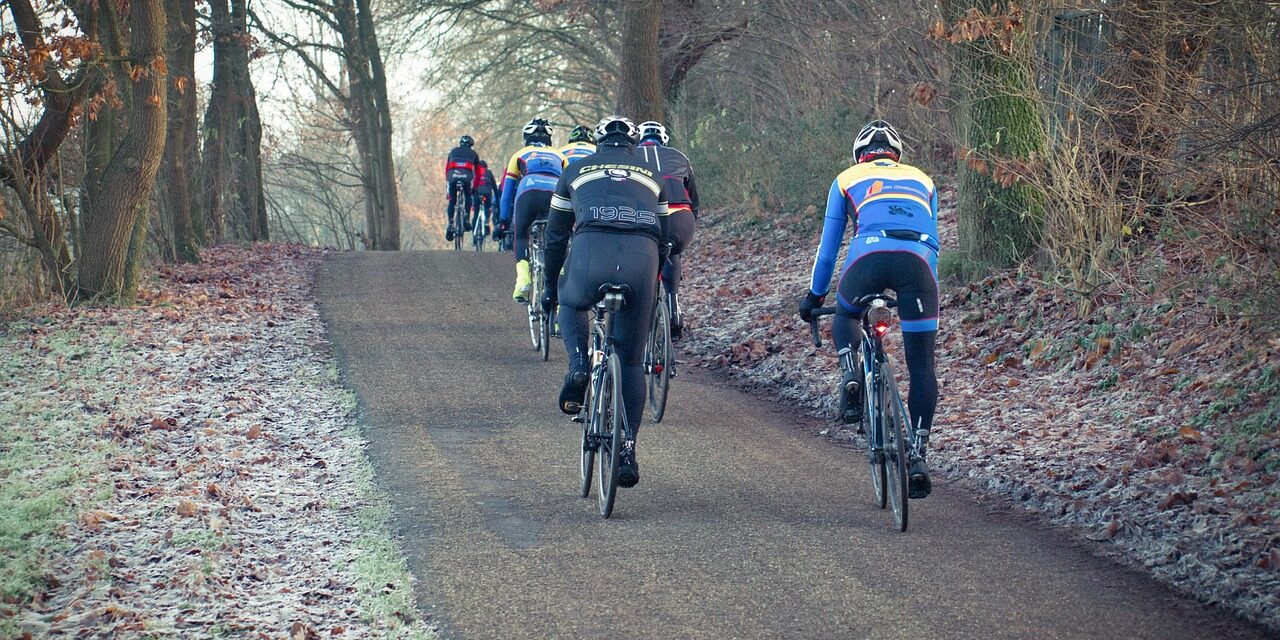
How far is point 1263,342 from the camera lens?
8438mm

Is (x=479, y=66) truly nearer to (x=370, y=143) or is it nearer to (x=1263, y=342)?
(x=370, y=143)

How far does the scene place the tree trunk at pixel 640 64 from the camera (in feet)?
63.1

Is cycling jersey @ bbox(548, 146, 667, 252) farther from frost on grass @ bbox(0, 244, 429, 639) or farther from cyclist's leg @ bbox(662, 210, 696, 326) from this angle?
cyclist's leg @ bbox(662, 210, 696, 326)

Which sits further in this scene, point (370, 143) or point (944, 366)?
point (370, 143)

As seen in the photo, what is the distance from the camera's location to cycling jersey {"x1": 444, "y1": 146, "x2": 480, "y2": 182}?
75.5ft

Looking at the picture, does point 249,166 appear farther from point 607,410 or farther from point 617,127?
point 607,410

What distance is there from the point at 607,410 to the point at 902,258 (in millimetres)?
1821

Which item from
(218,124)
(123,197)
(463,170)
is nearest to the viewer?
(123,197)

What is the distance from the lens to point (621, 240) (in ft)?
22.4

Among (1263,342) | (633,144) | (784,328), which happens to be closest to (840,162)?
(784,328)

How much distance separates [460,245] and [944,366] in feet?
49.5

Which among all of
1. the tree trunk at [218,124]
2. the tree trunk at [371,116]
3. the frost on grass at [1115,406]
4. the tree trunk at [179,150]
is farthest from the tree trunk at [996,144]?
the tree trunk at [371,116]

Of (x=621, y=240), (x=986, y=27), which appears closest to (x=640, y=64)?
(x=986, y=27)

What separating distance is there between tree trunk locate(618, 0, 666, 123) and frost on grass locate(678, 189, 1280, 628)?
6265mm
